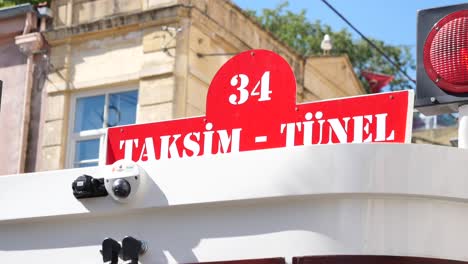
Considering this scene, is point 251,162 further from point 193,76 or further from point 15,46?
point 15,46

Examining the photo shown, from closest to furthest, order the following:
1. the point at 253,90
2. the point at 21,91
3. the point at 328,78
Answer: the point at 253,90 < the point at 21,91 < the point at 328,78

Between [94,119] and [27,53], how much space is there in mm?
2018

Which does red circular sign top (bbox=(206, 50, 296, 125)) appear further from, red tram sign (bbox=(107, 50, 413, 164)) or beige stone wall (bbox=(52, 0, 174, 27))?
beige stone wall (bbox=(52, 0, 174, 27))

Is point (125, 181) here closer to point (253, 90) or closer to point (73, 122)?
point (253, 90)

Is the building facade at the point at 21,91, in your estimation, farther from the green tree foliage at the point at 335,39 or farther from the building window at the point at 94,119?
the green tree foliage at the point at 335,39

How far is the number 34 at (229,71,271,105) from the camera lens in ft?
35.6

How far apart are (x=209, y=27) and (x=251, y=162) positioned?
32.3 feet

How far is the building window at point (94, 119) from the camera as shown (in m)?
19.1

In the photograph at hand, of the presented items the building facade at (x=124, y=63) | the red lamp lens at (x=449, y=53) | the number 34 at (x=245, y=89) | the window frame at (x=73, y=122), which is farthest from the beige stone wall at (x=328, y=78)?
the red lamp lens at (x=449, y=53)

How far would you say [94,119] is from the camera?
63.5 ft

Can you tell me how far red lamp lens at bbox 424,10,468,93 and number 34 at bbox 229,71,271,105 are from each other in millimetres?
1504

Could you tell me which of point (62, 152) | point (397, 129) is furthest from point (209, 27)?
point (397, 129)

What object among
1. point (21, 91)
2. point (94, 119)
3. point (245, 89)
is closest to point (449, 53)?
point (245, 89)

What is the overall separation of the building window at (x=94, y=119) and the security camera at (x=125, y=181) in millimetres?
8619
